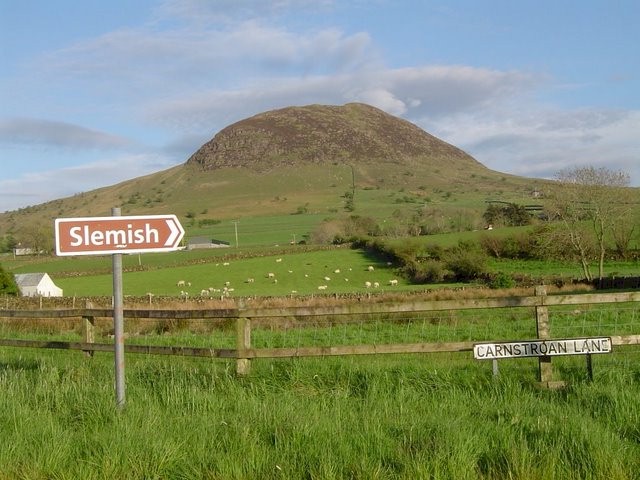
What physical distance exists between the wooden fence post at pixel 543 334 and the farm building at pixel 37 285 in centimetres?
5560

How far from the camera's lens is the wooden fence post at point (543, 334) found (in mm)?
8156

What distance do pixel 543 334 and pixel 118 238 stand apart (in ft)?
17.1

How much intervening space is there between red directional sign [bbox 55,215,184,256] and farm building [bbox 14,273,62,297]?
5510 centimetres

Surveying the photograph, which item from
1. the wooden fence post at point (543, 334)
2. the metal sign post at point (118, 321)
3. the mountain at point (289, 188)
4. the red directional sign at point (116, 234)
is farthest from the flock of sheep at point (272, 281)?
the red directional sign at point (116, 234)

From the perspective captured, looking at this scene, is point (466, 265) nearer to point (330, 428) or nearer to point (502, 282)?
point (502, 282)

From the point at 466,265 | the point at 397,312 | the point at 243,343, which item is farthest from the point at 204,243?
the point at 397,312

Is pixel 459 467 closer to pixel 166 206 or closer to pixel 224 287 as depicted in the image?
pixel 224 287

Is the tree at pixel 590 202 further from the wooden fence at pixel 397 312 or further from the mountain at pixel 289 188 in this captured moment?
the mountain at pixel 289 188

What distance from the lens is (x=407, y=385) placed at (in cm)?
788

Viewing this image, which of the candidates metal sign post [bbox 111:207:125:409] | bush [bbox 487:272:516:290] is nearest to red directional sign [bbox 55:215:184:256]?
metal sign post [bbox 111:207:125:409]

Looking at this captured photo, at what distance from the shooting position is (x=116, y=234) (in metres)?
6.90

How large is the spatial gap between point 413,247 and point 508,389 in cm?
6010

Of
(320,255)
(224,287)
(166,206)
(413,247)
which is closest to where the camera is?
(224,287)

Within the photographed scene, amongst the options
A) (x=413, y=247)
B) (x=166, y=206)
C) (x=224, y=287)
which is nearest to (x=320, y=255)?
(x=413, y=247)
